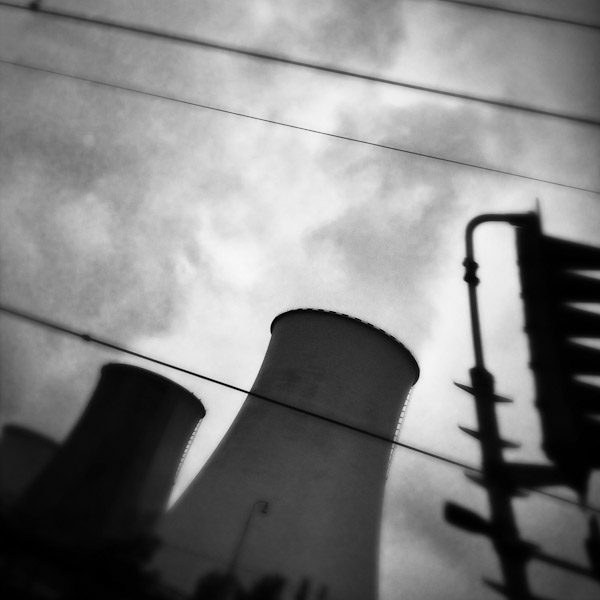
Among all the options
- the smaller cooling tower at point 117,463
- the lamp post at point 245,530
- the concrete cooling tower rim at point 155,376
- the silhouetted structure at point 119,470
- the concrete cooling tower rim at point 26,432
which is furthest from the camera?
the concrete cooling tower rim at point 155,376

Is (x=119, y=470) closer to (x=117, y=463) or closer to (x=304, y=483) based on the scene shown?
(x=117, y=463)

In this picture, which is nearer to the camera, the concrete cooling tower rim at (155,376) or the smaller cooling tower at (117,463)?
the smaller cooling tower at (117,463)

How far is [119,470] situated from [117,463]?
7 centimetres

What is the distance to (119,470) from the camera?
4.46 meters

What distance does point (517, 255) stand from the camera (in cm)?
83

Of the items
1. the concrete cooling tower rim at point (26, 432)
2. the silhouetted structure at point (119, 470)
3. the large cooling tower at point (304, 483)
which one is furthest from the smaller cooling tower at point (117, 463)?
the concrete cooling tower rim at point (26, 432)

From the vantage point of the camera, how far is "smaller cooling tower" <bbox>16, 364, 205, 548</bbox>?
13.1 ft

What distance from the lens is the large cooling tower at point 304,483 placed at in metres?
4.43

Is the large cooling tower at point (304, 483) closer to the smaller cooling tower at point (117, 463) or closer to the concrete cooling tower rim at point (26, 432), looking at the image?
the smaller cooling tower at point (117, 463)

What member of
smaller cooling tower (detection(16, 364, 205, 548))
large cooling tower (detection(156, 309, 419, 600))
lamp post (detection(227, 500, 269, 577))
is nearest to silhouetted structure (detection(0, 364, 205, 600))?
smaller cooling tower (detection(16, 364, 205, 548))

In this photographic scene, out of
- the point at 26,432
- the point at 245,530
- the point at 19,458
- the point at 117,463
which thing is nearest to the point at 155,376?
the point at 117,463

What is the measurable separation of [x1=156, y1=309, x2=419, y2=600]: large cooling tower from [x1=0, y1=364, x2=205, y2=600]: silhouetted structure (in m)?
0.41

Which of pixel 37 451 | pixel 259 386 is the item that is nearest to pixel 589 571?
pixel 37 451

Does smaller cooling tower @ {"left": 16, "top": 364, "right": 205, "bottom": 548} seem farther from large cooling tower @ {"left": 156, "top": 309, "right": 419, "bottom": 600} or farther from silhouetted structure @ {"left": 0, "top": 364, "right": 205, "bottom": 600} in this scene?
large cooling tower @ {"left": 156, "top": 309, "right": 419, "bottom": 600}
